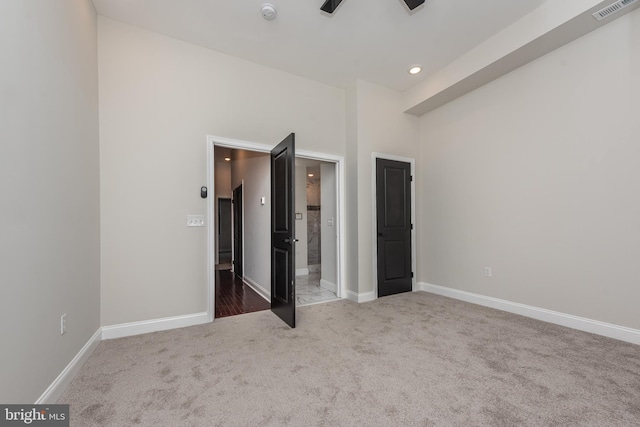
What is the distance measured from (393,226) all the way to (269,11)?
10.4ft

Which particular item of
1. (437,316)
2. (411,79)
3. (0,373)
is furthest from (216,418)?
(411,79)

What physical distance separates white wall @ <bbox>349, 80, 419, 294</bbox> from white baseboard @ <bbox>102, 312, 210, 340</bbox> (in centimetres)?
214

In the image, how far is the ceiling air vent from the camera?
2.26 metres

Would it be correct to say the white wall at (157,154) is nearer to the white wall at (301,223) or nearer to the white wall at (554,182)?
the white wall at (301,223)

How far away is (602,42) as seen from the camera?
2564 millimetres

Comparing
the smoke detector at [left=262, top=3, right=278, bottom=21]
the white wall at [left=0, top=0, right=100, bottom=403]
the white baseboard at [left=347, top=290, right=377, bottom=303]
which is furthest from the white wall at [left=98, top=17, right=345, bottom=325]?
the white baseboard at [left=347, top=290, right=377, bottom=303]

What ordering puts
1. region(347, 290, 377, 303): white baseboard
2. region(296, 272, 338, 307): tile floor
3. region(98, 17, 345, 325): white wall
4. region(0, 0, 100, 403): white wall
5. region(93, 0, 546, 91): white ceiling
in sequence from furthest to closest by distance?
1. region(296, 272, 338, 307): tile floor
2. region(347, 290, 377, 303): white baseboard
3. region(98, 17, 345, 325): white wall
4. region(93, 0, 546, 91): white ceiling
5. region(0, 0, 100, 403): white wall

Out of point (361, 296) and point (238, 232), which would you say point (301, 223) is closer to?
point (238, 232)

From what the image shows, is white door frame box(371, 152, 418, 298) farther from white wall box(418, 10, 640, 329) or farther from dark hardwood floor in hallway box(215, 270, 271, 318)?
dark hardwood floor in hallway box(215, 270, 271, 318)

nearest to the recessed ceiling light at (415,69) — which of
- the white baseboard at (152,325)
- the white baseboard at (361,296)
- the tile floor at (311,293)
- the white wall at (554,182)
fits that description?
the white wall at (554,182)

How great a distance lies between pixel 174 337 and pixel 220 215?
6848mm

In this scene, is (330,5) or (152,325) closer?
(330,5)

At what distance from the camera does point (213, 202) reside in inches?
122

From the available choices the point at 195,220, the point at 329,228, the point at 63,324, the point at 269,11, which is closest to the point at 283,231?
the point at 195,220
